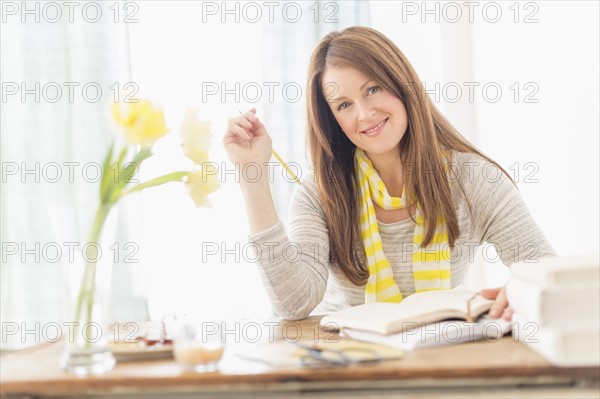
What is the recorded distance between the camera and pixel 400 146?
176cm

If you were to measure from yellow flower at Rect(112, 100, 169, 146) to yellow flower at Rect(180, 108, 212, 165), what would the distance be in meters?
0.06

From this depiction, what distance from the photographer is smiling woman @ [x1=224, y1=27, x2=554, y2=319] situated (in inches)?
62.4

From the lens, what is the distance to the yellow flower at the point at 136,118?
90 centimetres

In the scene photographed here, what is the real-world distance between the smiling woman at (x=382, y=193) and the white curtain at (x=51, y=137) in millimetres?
1354

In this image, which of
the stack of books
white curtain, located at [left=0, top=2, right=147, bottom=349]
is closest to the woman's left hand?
the stack of books

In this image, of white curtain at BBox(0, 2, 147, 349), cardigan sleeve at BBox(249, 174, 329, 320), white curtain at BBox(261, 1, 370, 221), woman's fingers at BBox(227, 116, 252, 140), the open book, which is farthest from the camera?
white curtain at BBox(261, 1, 370, 221)

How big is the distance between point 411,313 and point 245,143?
657 mm

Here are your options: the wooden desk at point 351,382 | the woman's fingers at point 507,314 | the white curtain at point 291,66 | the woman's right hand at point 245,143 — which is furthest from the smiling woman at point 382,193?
the white curtain at point 291,66

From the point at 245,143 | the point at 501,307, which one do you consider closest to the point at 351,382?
A: the point at 501,307

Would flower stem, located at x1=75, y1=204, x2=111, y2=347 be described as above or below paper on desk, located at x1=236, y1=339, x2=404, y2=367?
above

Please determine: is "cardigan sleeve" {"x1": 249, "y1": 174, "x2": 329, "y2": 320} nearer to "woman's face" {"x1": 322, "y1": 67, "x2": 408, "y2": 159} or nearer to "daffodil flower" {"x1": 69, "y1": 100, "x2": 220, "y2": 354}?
"woman's face" {"x1": 322, "y1": 67, "x2": 408, "y2": 159}

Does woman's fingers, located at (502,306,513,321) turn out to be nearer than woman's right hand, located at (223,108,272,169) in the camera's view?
Yes

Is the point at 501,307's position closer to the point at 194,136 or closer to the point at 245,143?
the point at 194,136

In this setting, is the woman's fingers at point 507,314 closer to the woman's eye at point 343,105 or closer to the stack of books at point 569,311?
the stack of books at point 569,311
